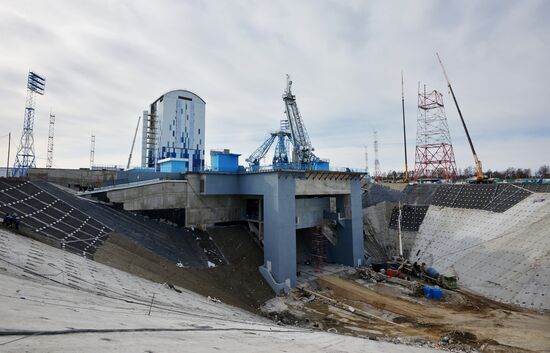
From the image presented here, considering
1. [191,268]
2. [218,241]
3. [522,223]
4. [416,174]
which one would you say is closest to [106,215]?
[191,268]

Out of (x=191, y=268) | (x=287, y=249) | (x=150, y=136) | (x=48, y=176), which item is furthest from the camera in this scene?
(x=150, y=136)

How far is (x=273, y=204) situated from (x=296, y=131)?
771 inches

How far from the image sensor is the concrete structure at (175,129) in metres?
47.9

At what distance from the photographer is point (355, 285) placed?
26781mm

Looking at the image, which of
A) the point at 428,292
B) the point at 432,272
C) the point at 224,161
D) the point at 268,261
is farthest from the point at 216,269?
the point at 432,272

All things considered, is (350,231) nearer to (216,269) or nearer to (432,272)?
(432,272)

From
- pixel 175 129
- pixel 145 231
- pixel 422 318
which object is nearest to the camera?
pixel 422 318

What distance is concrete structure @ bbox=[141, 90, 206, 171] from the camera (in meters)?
47.9

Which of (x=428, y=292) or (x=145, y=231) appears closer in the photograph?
(x=145, y=231)

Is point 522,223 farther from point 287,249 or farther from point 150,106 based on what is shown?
point 150,106

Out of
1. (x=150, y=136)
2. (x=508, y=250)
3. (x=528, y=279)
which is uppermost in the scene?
(x=150, y=136)

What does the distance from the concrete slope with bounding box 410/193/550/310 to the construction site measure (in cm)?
13

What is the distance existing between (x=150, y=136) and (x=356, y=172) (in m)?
32.7

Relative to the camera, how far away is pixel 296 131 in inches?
1708
